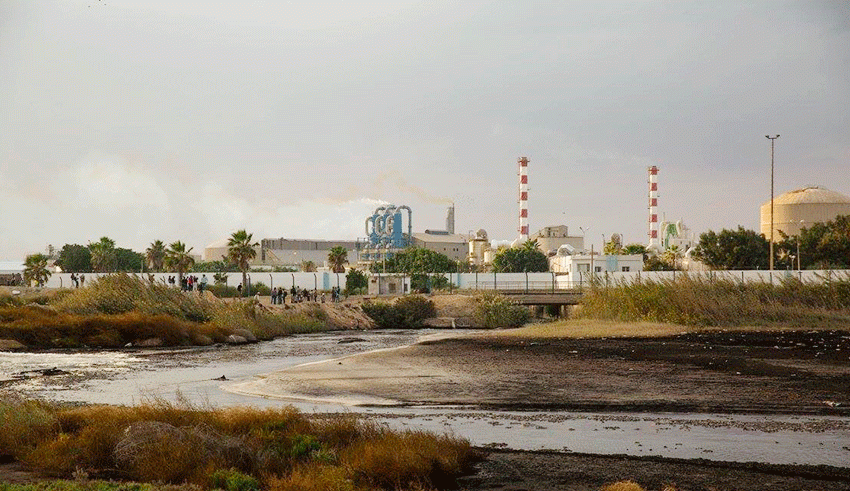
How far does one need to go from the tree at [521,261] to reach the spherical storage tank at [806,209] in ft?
115

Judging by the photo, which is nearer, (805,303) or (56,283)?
(805,303)

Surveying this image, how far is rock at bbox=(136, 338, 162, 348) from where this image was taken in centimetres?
5028

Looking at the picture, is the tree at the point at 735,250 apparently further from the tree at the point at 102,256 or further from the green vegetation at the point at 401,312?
the tree at the point at 102,256

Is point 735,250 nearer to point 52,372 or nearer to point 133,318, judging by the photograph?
point 133,318

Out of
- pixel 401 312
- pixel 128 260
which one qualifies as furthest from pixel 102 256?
pixel 401 312

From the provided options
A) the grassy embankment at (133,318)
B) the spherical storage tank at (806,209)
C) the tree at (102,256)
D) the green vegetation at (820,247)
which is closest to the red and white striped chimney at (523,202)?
the spherical storage tank at (806,209)

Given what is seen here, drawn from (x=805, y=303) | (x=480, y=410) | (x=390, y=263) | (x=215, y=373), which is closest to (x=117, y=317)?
(x=215, y=373)

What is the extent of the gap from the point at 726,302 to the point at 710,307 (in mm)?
1349

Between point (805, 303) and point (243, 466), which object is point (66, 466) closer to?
point (243, 466)

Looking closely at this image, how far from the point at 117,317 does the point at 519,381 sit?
107 ft

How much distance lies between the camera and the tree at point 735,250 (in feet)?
373

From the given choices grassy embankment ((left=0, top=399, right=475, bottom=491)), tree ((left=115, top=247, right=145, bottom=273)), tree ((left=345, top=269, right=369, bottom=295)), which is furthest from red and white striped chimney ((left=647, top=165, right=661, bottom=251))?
grassy embankment ((left=0, top=399, right=475, bottom=491))

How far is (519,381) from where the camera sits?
94.2 ft

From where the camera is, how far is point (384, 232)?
157625 mm
